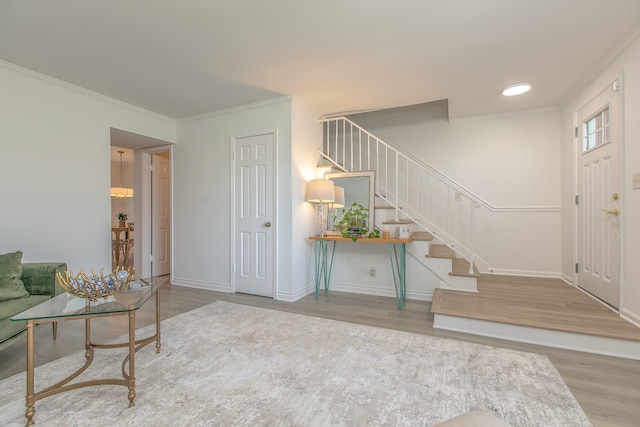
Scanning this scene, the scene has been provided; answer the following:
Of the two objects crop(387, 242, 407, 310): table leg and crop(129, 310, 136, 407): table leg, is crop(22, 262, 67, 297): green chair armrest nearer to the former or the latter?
crop(129, 310, 136, 407): table leg

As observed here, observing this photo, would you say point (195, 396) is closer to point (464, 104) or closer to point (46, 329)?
point (46, 329)

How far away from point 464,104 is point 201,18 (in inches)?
125

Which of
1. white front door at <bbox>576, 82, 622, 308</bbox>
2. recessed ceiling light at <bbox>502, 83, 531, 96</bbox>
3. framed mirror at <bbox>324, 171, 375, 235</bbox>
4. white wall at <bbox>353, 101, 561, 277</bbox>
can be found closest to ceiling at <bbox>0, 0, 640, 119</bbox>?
recessed ceiling light at <bbox>502, 83, 531, 96</bbox>

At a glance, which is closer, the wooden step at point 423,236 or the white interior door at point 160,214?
the wooden step at point 423,236

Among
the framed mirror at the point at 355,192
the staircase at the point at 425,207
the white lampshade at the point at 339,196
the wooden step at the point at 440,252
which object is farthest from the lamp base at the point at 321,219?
the wooden step at the point at 440,252

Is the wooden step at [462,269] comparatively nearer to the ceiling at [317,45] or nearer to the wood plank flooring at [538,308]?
the wood plank flooring at [538,308]

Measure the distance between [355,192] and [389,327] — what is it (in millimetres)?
1821

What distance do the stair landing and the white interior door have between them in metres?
4.37

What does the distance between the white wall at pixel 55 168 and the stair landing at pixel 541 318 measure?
3803mm

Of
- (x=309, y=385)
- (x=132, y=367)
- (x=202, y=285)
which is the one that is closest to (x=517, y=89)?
(x=309, y=385)

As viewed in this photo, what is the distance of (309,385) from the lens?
1.81m

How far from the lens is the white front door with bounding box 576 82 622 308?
274 cm

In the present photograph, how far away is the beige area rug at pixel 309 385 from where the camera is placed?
5.01 feet

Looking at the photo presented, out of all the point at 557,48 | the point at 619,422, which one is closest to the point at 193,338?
the point at 619,422
